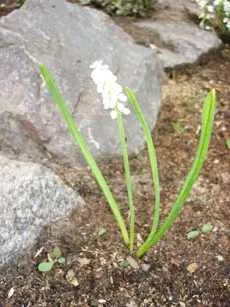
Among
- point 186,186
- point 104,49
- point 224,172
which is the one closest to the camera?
point 186,186

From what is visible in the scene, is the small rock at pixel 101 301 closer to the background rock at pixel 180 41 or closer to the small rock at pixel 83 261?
the small rock at pixel 83 261

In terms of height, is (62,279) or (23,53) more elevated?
(23,53)

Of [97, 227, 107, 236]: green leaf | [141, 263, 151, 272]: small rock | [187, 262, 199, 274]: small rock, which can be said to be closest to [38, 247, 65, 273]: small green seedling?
[97, 227, 107, 236]: green leaf

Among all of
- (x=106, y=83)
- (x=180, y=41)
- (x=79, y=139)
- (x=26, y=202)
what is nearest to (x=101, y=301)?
(x=26, y=202)

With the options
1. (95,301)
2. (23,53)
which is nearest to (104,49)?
(23,53)

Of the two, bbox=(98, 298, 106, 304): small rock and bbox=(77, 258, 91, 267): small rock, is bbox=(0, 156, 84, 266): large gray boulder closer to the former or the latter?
bbox=(77, 258, 91, 267): small rock

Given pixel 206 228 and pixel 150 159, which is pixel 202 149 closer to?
pixel 150 159

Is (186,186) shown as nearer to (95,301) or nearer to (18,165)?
(95,301)
